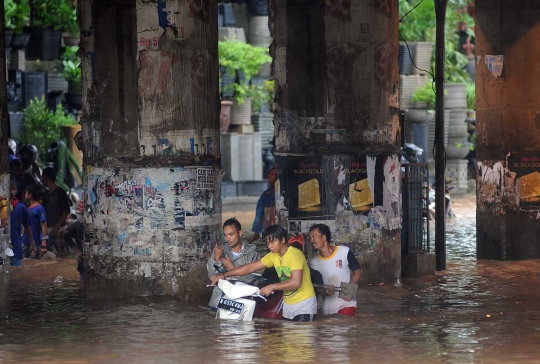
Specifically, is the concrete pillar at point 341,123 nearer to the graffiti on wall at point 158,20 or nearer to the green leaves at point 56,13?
the graffiti on wall at point 158,20

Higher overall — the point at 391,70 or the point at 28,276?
the point at 391,70

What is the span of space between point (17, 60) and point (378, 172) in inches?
594

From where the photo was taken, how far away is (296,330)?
11.8 metres

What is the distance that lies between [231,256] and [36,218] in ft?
21.2

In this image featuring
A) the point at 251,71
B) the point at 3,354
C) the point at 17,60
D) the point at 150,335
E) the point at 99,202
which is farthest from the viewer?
the point at 251,71

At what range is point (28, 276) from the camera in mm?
17469

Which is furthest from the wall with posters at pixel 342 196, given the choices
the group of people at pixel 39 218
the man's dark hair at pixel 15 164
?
the man's dark hair at pixel 15 164

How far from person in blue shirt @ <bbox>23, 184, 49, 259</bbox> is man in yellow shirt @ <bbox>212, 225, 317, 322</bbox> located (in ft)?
21.8

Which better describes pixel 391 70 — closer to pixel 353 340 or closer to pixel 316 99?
pixel 316 99

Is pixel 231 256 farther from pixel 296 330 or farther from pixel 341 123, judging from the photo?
pixel 341 123

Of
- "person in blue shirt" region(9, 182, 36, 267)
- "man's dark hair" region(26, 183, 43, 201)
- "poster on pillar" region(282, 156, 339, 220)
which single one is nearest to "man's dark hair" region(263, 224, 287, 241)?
"poster on pillar" region(282, 156, 339, 220)

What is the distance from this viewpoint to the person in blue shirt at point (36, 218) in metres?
18.3

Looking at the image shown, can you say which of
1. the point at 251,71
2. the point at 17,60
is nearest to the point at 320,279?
the point at 17,60

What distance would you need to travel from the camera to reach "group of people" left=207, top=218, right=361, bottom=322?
12.0 m
